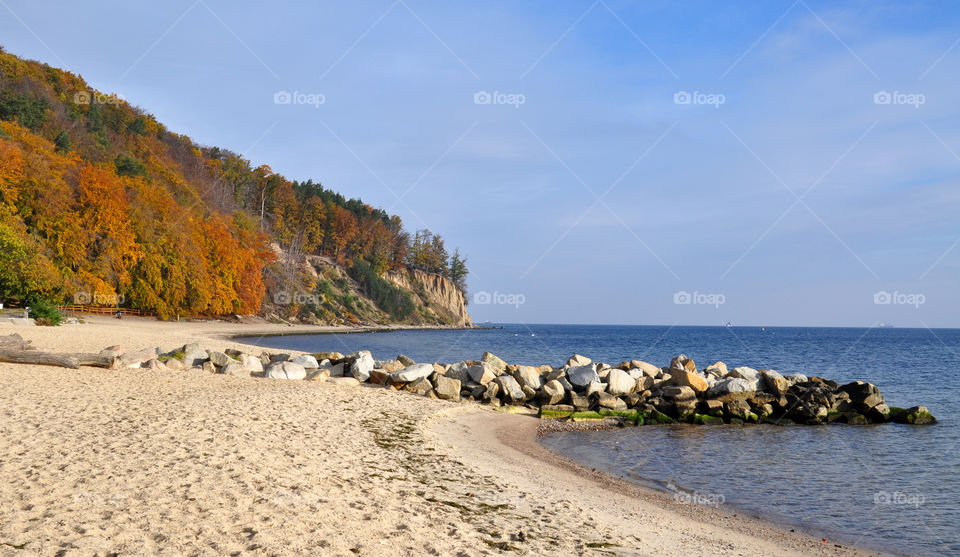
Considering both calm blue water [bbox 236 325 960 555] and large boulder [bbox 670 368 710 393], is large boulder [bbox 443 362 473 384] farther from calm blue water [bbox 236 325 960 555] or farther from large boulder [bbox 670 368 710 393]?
large boulder [bbox 670 368 710 393]

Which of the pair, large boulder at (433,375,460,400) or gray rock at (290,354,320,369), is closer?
large boulder at (433,375,460,400)

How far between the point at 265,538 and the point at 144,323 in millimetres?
50741

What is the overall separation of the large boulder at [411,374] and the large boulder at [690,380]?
947 centimetres

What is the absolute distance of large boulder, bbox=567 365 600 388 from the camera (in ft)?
74.4

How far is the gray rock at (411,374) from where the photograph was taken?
2170 centimetres

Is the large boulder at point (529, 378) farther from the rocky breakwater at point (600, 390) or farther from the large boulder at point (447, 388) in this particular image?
the large boulder at point (447, 388)

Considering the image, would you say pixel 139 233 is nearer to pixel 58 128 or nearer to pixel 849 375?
pixel 58 128

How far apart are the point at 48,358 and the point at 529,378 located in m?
15.8

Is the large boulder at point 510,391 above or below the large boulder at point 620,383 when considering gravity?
below

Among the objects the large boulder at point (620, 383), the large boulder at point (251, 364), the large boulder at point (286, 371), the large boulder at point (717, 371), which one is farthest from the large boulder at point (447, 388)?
the large boulder at point (717, 371)

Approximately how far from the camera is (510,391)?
2169 centimetres

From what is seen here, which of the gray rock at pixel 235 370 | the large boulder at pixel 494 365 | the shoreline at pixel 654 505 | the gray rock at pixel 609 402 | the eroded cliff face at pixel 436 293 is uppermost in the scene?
the eroded cliff face at pixel 436 293

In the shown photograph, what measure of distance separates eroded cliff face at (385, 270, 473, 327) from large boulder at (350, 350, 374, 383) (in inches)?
3996

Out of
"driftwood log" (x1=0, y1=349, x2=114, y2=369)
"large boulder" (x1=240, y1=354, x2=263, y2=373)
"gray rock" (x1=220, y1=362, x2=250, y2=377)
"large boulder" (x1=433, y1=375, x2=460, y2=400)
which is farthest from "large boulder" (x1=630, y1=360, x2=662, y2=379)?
"driftwood log" (x1=0, y1=349, x2=114, y2=369)
